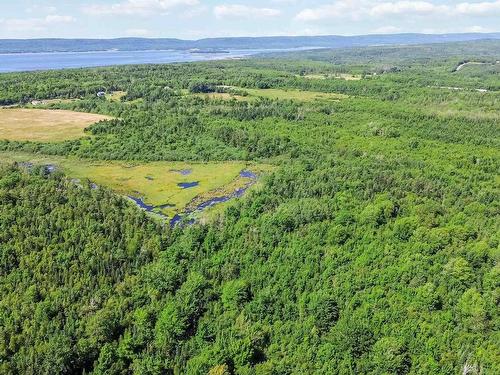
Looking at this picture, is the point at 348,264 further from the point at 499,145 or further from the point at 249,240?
the point at 499,145

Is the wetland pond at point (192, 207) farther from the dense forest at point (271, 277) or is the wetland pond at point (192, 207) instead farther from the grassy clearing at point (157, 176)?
the dense forest at point (271, 277)

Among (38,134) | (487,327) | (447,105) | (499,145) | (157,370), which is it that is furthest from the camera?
(447,105)

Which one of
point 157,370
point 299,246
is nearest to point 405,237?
point 299,246

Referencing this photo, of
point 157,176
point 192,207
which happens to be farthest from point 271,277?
point 157,176

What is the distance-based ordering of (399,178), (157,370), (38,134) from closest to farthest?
(157,370) → (399,178) → (38,134)

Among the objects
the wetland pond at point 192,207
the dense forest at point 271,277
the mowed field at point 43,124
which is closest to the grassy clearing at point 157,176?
the wetland pond at point 192,207

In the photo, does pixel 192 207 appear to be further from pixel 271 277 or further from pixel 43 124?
pixel 43 124
